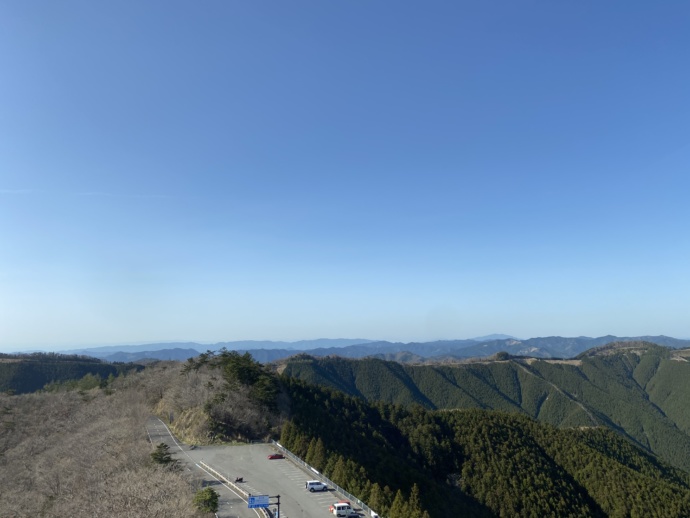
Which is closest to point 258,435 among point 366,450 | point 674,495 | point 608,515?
point 366,450

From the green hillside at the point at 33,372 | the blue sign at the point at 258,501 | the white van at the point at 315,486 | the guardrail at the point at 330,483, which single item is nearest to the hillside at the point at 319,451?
the guardrail at the point at 330,483

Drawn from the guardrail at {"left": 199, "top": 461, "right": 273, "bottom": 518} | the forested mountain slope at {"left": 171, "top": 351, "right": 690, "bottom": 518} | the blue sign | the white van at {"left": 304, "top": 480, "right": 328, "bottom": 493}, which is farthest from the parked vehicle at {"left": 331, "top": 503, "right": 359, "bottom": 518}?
the blue sign

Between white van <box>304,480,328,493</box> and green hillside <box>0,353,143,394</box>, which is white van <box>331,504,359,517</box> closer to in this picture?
white van <box>304,480,328,493</box>

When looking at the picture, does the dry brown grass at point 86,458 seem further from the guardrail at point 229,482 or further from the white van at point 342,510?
the white van at point 342,510

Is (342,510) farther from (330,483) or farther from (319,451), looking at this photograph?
(319,451)

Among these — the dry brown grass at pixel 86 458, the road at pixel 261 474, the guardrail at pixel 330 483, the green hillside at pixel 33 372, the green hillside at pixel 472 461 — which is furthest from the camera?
the green hillside at pixel 33 372

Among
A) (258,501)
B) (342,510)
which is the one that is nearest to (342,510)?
(342,510)
